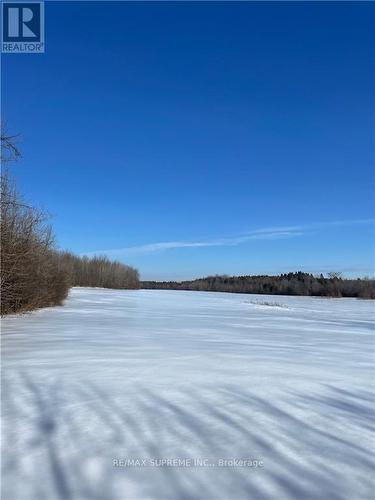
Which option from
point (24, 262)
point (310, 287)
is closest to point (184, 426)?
point (24, 262)

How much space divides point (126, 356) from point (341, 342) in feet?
16.0

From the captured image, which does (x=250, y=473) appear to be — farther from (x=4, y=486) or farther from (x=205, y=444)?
(x=4, y=486)

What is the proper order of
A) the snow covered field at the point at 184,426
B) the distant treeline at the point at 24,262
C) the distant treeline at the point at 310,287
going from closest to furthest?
the snow covered field at the point at 184,426, the distant treeline at the point at 24,262, the distant treeline at the point at 310,287

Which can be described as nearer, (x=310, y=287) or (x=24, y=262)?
(x=24, y=262)

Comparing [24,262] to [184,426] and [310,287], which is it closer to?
[184,426]

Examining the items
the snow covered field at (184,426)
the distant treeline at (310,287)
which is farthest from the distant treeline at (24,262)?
the distant treeline at (310,287)

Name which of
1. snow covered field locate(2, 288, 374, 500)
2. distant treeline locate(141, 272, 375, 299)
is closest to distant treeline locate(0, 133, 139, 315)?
snow covered field locate(2, 288, 374, 500)

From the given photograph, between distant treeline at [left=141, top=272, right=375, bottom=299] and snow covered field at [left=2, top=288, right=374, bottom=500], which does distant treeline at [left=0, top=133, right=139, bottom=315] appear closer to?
snow covered field at [left=2, top=288, right=374, bottom=500]

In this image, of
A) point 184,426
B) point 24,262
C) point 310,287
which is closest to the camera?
point 184,426

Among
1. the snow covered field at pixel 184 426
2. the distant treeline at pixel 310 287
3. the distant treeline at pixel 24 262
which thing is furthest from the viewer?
the distant treeline at pixel 310 287

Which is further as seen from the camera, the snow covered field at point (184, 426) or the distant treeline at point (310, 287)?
the distant treeline at point (310, 287)

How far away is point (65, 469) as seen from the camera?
7.73 ft

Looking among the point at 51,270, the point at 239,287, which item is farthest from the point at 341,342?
the point at 239,287

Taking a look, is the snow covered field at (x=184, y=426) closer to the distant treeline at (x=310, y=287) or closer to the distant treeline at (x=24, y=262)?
the distant treeline at (x=24, y=262)
